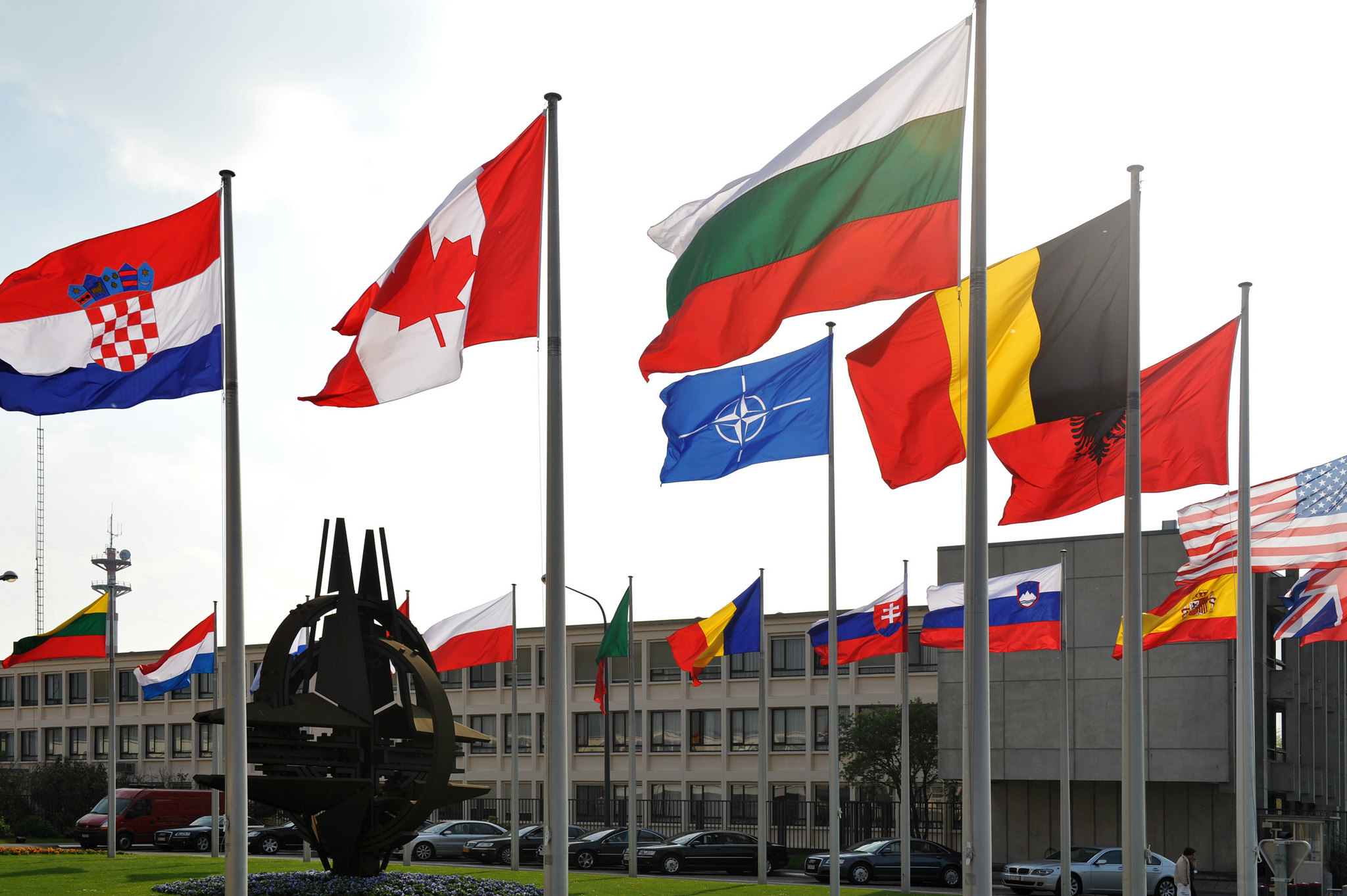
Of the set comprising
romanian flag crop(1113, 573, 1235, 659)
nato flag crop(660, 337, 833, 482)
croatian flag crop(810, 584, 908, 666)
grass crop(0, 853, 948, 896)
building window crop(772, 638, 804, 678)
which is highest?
nato flag crop(660, 337, 833, 482)

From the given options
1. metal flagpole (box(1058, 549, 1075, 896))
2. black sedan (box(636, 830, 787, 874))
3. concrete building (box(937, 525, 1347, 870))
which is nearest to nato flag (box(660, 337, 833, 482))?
metal flagpole (box(1058, 549, 1075, 896))

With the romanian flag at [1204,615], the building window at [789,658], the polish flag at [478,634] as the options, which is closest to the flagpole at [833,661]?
the romanian flag at [1204,615]

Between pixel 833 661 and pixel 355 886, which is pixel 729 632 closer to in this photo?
pixel 833 661

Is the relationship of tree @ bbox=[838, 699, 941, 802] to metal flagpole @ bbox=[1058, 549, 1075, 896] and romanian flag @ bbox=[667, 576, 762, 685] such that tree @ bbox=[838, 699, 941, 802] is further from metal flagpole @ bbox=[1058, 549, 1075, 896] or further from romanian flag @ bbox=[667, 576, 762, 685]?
romanian flag @ bbox=[667, 576, 762, 685]

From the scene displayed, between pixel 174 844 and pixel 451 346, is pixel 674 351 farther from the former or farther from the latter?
pixel 174 844

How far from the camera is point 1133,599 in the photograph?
14.9 m

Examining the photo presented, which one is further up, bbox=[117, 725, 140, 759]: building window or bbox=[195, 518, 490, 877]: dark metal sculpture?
bbox=[195, 518, 490, 877]: dark metal sculpture

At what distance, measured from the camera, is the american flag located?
21.0 meters

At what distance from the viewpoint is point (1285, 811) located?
48.0 meters

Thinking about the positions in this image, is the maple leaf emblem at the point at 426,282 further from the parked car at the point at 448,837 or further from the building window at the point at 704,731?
the building window at the point at 704,731

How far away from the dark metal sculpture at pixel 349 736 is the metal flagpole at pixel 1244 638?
36.9ft

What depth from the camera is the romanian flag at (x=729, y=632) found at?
103ft

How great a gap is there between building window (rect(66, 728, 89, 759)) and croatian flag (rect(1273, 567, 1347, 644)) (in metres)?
77.4

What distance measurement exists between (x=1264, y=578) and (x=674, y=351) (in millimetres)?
36421
